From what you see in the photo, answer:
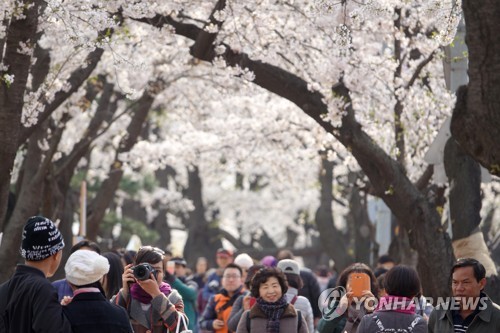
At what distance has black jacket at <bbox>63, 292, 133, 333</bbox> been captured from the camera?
680 centimetres

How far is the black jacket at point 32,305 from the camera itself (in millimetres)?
6707

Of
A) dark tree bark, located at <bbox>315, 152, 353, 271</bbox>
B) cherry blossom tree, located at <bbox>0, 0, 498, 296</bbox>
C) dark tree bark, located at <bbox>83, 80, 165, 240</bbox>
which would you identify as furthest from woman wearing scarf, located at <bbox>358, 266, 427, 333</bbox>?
dark tree bark, located at <bbox>315, 152, 353, 271</bbox>

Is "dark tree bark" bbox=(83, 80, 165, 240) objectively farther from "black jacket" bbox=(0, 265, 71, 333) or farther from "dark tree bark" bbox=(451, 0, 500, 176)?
"black jacket" bbox=(0, 265, 71, 333)

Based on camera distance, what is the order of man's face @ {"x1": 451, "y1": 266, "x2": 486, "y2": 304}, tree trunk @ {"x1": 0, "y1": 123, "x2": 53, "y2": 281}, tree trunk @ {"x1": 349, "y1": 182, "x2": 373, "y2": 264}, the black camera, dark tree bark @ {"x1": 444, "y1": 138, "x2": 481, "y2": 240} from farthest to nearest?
1. tree trunk @ {"x1": 349, "y1": 182, "x2": 373, "y2": 264}
2. tree trunk @ {"x1": 0, "y1": 123, "x2": 53, "y2": 281}
3. dark tree bark @ {"x1": 444, "y1": 138, "x2": 481, "y2": 240}
4. the black camera
5. man's face @ {"x1": 451, "y1": 266, "x2": 486, "y2": 304}

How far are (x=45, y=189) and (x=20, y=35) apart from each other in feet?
20.6

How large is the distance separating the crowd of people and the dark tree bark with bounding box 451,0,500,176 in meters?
0.90

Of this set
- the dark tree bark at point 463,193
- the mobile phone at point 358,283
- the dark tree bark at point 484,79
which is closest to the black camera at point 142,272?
the mobile phone at point 358,283

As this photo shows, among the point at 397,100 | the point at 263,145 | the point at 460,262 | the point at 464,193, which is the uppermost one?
the point at 263,145

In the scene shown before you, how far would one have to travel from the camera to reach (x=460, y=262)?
7.82 metres

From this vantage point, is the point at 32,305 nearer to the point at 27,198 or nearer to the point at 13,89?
the point at 13,89

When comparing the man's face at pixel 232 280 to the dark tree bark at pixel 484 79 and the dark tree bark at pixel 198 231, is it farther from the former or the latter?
the dark tree bark at pixel 198 231

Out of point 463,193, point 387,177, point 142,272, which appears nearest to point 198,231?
point 387,177

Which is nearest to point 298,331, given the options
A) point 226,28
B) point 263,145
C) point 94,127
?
point 226,28

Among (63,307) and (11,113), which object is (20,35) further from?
(63,307)
